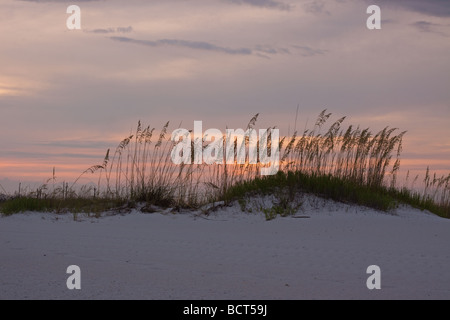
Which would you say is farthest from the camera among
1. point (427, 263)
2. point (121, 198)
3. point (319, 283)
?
point (121, 198)

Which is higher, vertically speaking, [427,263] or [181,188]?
[181,188]

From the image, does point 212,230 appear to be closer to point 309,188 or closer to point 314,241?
point 314,241

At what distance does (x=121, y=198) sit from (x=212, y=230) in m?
Answer: 2.65

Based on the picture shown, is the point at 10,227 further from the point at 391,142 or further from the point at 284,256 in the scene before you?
the point at 391,142

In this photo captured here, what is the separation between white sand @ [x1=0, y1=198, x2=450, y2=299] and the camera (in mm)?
4441

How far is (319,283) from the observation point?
4.71m

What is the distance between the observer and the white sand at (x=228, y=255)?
4441 mm

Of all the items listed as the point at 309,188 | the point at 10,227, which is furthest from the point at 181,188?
the point at 10,227

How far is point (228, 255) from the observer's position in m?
5.90

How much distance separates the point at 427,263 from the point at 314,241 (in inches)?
59.0
